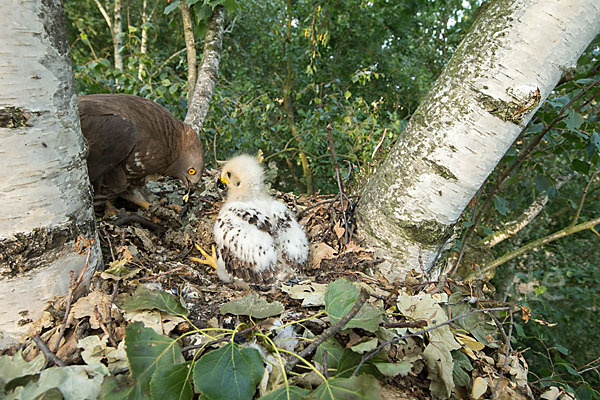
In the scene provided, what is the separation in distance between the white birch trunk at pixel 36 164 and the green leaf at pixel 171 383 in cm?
55

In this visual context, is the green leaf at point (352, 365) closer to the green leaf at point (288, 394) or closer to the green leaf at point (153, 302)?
the green leaf at point (288, 394)

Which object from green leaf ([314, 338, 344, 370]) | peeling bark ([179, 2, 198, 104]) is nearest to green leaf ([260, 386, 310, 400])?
green leaf ([314, 338, 344, 370])

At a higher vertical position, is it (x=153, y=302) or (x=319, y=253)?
(x=153, y=302)

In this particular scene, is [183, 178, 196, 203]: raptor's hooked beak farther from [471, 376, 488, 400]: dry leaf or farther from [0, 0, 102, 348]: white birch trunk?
[471, 376, 488, 400]: dry leaf

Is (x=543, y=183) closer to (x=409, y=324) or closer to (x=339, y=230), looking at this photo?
(x=339, y=230)

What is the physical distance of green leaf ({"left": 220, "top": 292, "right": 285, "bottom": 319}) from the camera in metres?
1.23

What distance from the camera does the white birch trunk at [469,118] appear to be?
4.77 feet

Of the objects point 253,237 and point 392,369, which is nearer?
point 392,369

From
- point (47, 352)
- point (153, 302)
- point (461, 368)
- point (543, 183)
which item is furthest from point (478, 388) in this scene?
point (543, 183)

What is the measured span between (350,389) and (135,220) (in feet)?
5.81

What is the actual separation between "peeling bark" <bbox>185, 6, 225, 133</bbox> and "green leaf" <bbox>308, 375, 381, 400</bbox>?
2450 millimetres

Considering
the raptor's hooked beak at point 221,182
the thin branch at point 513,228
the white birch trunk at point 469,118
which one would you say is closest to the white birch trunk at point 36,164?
the raptor's hooked beak at point 221,182

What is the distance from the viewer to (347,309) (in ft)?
3.76

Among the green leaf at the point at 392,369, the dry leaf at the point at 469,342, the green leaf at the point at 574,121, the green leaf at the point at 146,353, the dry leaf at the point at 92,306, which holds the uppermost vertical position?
the green leaf at the point at 574,121
